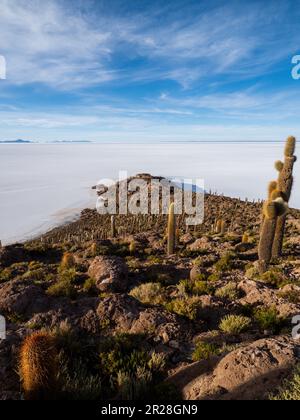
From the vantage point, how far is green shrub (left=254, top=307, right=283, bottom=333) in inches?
320

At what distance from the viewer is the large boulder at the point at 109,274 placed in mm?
12625

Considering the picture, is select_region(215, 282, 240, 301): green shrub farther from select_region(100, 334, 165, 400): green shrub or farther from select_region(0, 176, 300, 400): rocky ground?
select_region(100, 334, 165, 400): green shrub

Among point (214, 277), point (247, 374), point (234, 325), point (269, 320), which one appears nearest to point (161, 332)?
point (234, 325)

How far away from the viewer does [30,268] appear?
1967 cm

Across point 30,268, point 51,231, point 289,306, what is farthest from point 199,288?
point 51,231

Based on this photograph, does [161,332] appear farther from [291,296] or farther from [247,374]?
[291,296]

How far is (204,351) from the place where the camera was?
6.61m

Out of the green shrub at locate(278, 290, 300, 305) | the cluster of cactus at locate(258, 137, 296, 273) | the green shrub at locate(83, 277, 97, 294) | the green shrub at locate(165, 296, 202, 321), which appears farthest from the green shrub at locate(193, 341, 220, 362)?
the cluster of cactus at locate(258, 137, 296, 273)

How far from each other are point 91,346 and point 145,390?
1787 millimetres

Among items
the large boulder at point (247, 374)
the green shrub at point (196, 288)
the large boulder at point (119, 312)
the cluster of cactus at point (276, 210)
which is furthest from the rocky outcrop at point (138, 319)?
the cluster of cactus at point (276, 210)

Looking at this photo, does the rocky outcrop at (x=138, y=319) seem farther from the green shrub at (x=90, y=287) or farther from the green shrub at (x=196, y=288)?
the green shrub at (x=90, y=287)

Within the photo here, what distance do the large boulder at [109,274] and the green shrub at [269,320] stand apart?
5.93 meters

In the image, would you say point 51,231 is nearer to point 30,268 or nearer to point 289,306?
point 30,268

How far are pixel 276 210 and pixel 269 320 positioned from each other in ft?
26.7
